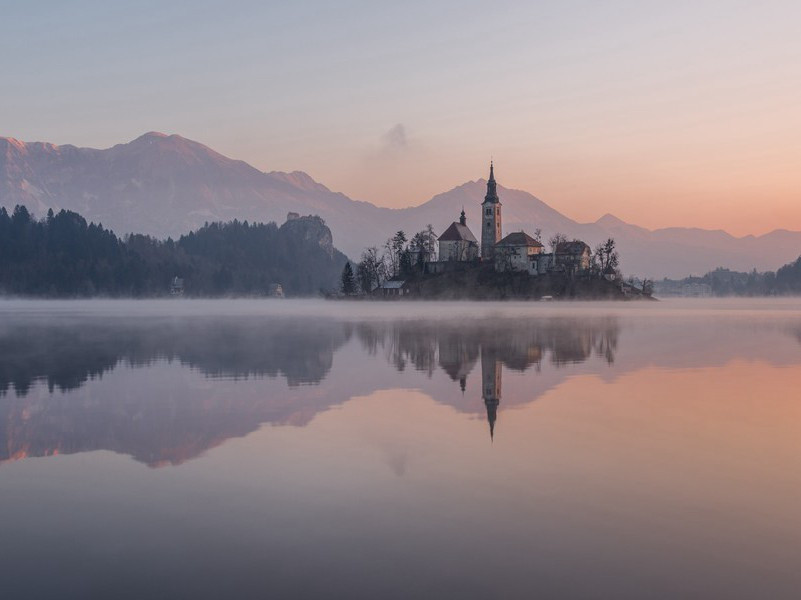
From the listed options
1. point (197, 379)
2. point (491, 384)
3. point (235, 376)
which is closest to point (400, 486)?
point (491, 384)

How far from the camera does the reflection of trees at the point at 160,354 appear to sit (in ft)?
126

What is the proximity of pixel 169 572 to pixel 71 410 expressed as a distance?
17.9 meters

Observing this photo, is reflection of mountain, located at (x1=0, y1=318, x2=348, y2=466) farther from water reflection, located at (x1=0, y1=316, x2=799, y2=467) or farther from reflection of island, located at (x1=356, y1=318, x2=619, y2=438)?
reflection of island, located at (x1=356, y1=318, x2=619, y2=438)

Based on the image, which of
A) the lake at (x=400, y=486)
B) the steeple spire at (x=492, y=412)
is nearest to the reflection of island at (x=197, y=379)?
the steeple spire at (x=492, y=412)

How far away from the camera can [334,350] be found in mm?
54125

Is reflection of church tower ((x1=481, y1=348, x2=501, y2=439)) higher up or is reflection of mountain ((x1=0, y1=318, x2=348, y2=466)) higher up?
reflection of church tower ((x1=481, y1=348, x2=501, y2=439))

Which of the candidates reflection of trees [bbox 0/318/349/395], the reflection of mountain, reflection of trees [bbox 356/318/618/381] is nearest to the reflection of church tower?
reflection of trees [bbox 356/318/618/381]

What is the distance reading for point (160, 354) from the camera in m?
49.7

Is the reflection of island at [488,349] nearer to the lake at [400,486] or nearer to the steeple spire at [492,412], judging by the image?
the steeple spire at [492,412]

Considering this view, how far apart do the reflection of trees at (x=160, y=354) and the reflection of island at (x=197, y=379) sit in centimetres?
8

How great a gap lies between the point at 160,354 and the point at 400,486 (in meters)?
37.2

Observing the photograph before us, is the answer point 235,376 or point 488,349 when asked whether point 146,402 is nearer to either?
point 235,376

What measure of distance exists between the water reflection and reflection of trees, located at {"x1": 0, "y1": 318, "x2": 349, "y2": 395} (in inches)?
4.2

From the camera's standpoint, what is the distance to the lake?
11.6 m
